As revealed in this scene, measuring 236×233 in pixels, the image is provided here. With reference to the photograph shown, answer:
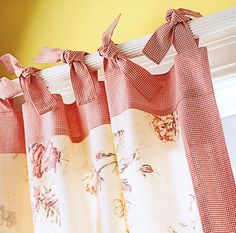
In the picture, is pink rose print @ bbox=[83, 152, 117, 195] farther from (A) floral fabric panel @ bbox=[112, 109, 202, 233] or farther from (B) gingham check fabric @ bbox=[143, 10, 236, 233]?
(B) gingham check fabric @ bbox=[143, 10, 236, 233]

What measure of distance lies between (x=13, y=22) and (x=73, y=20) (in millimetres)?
199

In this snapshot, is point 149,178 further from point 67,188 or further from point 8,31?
point 8,31

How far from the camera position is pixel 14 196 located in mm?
1092

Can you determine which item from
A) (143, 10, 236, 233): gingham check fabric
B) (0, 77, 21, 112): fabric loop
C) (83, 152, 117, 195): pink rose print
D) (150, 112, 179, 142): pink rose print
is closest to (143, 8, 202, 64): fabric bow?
(143, 10, 236, 233): gingham check fabric

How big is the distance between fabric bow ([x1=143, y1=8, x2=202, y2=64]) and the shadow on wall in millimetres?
506

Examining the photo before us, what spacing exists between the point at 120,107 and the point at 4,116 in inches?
11.8

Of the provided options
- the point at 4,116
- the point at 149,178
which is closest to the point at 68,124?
the point at 4,116

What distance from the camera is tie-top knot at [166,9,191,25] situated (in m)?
1.01

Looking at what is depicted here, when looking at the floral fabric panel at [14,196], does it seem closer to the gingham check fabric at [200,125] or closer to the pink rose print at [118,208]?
the pink rose print at [118,208]

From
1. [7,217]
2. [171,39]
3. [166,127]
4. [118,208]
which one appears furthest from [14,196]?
[171,39]

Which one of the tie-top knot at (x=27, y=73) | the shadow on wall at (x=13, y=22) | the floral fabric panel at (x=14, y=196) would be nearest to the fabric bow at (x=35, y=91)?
the tie-top knot at (x=27, y=73)

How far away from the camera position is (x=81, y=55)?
3.60ft

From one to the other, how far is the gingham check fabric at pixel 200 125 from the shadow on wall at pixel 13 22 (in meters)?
0.51

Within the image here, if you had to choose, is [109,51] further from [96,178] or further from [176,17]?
[96,178]
